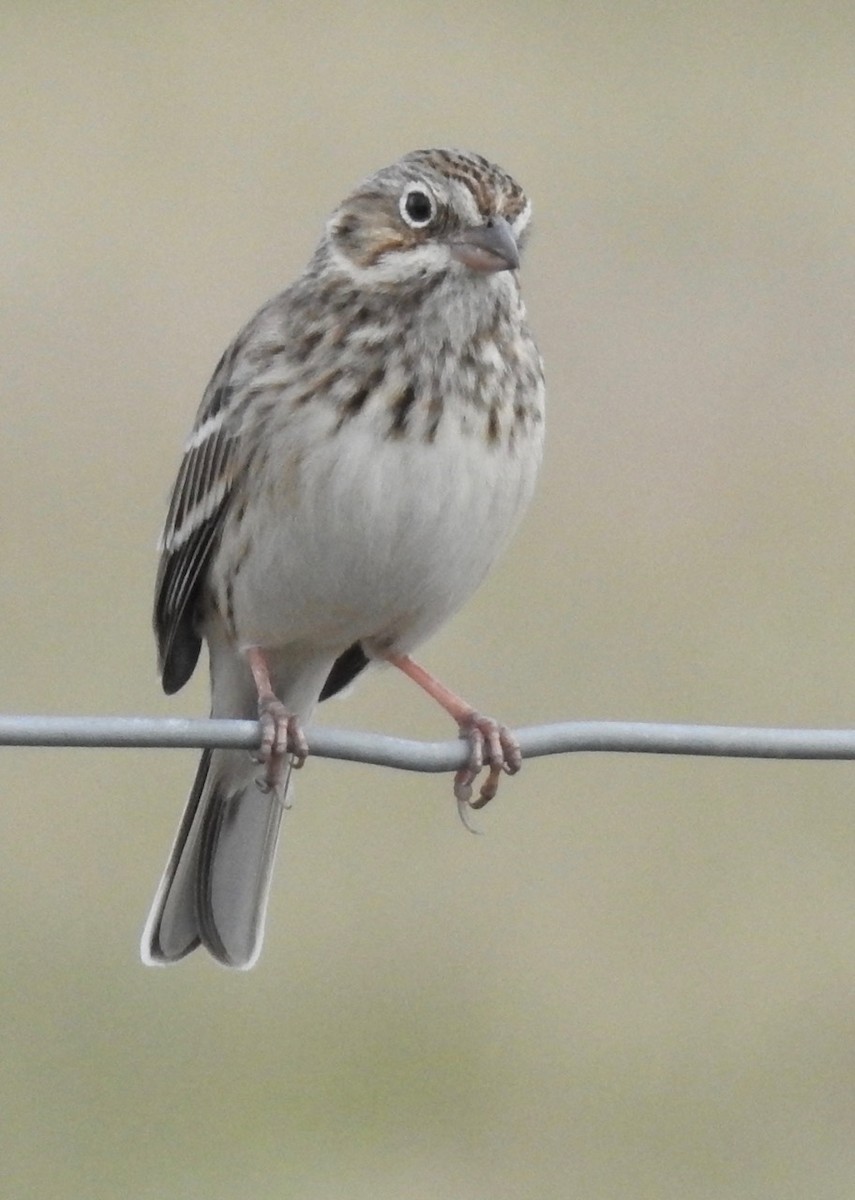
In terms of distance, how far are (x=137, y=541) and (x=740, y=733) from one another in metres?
6.78

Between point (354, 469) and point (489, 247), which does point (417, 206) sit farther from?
point (354, 469)

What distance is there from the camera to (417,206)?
17.9 ft

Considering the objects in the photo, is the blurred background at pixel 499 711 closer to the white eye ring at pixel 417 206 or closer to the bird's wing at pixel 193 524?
the bird's wing at pixel 193 524

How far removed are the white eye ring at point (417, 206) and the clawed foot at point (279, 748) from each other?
0.99 m

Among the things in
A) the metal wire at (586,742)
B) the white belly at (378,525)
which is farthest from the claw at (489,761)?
the metal wire at (586,742)

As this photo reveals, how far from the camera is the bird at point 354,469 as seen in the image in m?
5.33

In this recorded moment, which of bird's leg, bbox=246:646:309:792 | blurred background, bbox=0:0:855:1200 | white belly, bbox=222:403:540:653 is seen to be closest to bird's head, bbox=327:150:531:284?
white belly, bbox=222:403:540:653

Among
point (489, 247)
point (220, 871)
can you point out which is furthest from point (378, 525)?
point (220, 871)

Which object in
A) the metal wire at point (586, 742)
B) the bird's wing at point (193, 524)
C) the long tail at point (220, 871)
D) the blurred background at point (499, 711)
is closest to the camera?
the metal wire at point (586, 742)

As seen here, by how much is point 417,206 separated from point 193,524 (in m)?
0.85

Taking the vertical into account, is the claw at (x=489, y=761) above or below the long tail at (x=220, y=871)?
above

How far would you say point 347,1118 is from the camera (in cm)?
805

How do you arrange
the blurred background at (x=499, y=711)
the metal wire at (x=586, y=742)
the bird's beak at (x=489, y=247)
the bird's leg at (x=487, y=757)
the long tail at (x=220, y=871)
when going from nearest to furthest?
the metal wire at (x=586, y=742) → the bird's beak at (x=489, y=247) → the bird's leg at (x=487, y=757) → the long tail at (x=220, y=871) → the blurred background at (x=499, y=711)

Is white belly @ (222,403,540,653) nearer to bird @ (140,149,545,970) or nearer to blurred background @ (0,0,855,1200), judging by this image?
bird @ (140,149,545,970)
